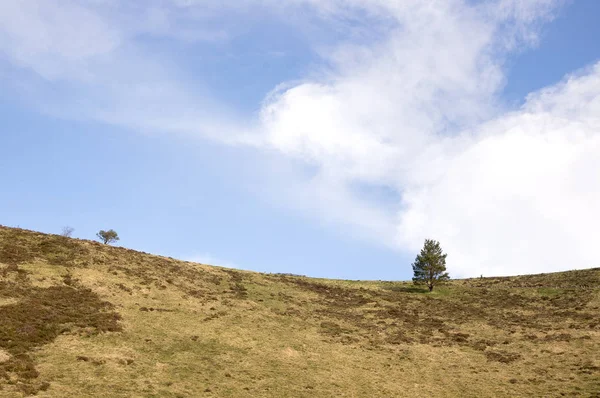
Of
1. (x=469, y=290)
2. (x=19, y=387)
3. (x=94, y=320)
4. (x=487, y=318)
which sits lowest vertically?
(x=19, y=387)

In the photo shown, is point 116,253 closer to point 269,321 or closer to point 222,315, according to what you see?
point 222,315

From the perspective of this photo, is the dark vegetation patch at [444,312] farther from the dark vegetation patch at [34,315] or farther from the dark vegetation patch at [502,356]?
the dark vegetation patch at [34,315]

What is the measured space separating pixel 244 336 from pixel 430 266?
45.2 meters

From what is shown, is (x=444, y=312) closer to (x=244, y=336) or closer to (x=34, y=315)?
(x=244, y=336)

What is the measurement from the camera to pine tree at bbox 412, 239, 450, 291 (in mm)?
78375

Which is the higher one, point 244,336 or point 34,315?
point 34,315

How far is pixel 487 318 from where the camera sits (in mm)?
62562

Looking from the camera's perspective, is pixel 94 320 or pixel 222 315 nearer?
pixel 94 320

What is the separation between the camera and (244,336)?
4397 cm

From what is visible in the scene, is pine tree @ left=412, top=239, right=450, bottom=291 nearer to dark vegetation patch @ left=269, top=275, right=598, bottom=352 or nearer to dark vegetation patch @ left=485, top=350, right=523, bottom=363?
dark vegetation patch @ left=269, top=275, right=598, bottom=352

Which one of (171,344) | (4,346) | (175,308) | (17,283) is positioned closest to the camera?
(4,346)

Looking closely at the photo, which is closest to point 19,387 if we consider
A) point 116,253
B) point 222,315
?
point 222,315

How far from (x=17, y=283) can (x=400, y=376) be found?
3733 cm

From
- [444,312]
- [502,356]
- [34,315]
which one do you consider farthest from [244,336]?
[444,312]
